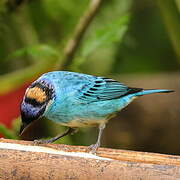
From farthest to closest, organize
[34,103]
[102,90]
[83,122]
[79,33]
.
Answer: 1. [79,33]
2. [102,90]
3. [83,122]
4. [34,103]

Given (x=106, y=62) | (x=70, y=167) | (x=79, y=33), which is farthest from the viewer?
(x=106, y=62)

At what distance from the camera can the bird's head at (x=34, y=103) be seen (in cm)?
298

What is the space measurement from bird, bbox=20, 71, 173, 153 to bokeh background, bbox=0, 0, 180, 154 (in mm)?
641

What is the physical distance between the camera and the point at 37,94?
3.06 metres

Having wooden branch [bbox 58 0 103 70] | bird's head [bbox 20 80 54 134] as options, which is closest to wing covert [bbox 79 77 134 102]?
bird's head [bbox 20 80 54 134]

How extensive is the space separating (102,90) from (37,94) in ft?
1.83

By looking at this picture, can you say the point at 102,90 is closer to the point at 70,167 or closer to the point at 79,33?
the point at 79,33

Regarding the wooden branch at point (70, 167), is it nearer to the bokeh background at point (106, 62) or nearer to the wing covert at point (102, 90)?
the wing covert at point (102, 90)

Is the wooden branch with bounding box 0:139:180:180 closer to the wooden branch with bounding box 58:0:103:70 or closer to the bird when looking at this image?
the bird

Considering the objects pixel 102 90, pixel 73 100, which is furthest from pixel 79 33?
pixel 73 100

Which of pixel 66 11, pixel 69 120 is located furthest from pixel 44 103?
pixel 66 11

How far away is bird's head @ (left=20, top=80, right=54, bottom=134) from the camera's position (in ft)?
9.77

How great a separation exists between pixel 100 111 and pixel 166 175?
1103mm

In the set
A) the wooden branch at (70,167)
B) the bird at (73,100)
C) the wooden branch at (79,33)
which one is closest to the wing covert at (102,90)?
the bird at (73,100)
